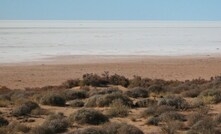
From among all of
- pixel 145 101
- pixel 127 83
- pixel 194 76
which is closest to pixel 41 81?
pixel 127 83

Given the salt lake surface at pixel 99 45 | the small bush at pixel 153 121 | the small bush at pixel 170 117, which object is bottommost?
the small bush at pixel 153 121

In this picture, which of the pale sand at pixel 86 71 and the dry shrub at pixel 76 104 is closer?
the dry shrub at pixel 76 104

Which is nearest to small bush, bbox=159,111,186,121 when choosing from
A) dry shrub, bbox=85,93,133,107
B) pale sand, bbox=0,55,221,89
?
dry shrub, bbox=85,93,133,107

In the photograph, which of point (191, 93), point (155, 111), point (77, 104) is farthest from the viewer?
point (191, 93)

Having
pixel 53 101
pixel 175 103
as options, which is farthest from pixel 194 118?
pixel 53 101

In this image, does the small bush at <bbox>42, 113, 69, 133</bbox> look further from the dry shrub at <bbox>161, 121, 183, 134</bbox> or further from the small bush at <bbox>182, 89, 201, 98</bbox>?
the small bush at <bbox>182, 89, 201, 98</bbox>

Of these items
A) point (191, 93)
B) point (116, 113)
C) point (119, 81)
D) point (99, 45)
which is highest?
Answer: point (99, 45)

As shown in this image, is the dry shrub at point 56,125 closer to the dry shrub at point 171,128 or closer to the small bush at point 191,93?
the dry shrub at point 171,128

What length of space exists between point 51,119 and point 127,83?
10.6 metres

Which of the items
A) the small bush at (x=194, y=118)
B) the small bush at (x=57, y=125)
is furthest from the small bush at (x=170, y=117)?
the small bush at (x=57, y=125)

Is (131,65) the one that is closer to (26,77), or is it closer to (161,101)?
(26,77)

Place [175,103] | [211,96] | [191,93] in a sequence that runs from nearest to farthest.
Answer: [175,103]
[211,96]
[191,93]

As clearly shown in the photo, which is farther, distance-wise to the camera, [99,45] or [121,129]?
[99,45]

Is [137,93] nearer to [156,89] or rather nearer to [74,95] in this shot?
[156,89]
